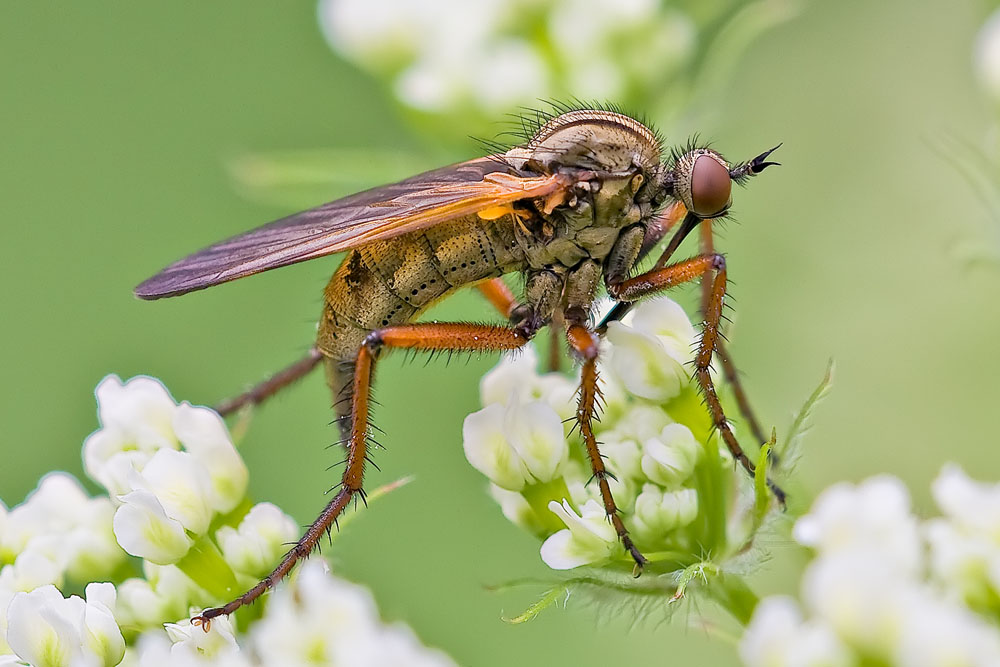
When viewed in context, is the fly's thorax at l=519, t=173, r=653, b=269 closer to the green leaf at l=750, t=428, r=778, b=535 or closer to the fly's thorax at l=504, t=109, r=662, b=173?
the fly's thorax at l=504, t=109, r=662, b=173

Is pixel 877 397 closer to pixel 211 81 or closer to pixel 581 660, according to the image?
pixel 581 660

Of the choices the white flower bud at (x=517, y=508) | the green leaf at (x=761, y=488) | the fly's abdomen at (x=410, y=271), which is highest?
the fly's abdomen at (x=410, y=271)

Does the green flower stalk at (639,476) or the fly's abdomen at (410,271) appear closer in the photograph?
the green flower stalk at (639,476)

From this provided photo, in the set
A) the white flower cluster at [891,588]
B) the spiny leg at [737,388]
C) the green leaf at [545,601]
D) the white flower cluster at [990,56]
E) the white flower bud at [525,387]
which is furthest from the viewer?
the white flower cluster at [990,56]

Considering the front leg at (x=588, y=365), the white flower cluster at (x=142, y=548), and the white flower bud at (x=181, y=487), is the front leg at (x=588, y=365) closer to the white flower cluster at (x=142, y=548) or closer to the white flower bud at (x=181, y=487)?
the white flower cluster at (x=142, y=548)

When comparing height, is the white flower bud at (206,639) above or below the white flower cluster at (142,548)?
below

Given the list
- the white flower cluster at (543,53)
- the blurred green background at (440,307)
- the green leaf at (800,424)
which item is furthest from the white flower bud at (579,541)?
the white flower cluster at (543,53)

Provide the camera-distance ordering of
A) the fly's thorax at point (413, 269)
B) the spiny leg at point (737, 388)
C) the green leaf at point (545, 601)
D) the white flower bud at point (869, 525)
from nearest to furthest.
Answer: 1. the white flower bud at point (869, 525)
2. the green leaf at point (545, 601)
3. the spiny leg at point (737, 388)
4. the fly's thorax at point (413, 269)
